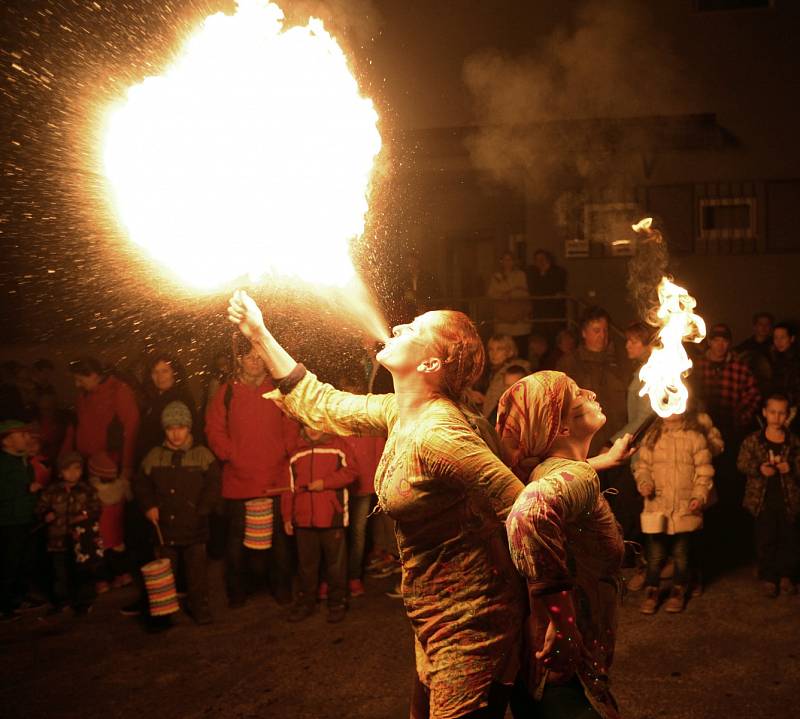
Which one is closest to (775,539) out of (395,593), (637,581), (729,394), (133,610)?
(637,581)

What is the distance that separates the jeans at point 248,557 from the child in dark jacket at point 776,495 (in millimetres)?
3578

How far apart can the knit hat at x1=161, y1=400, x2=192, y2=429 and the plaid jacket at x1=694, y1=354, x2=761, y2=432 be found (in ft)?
13.5

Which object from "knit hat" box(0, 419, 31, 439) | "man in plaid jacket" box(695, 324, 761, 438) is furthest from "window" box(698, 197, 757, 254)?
"knit hat" box(0, 419, 31, 439)

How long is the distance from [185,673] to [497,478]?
3.43m

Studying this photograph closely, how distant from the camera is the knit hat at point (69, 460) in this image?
6367mm

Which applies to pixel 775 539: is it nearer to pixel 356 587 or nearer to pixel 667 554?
Answer: pixel 667 554

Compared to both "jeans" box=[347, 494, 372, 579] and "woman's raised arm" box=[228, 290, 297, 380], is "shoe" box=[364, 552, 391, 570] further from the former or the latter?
"woman's raised arm" box=[228, 290, 297, 380]

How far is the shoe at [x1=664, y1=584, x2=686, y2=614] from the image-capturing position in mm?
5930

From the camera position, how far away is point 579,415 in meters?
2.87

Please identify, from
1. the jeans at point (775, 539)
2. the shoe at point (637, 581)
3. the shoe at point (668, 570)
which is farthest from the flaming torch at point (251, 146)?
the jeans at point (775, 539)

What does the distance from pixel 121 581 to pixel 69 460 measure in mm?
1209

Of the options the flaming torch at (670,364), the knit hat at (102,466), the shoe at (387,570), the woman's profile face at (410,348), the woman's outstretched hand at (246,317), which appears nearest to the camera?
the woman's profile face at (410,348)

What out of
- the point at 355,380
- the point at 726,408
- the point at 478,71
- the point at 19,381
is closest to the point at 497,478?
the point at 355,380

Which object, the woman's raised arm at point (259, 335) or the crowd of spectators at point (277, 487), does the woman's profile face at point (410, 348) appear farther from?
the crowd of spectators at point (277, 487)
